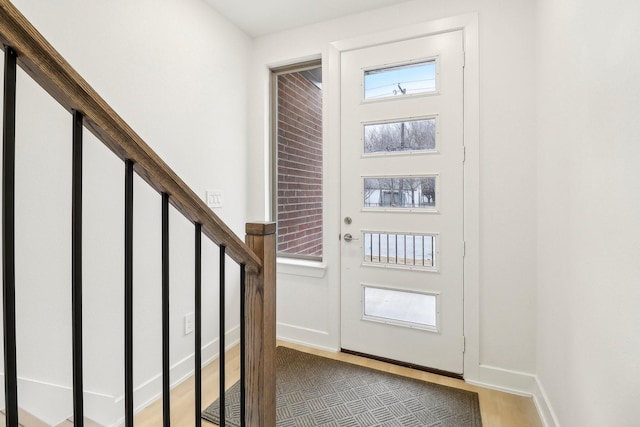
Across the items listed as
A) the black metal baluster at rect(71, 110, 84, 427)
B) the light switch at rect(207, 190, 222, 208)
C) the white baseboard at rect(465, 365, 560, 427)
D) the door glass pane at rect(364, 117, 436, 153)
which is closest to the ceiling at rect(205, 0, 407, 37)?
the door glass pane at rect(364, 117, 436, 153)

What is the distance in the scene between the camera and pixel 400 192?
2.25m

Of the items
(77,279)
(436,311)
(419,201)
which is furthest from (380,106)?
(77,279)

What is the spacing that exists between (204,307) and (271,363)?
1.44 metres

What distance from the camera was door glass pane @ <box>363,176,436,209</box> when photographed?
7.11 feet

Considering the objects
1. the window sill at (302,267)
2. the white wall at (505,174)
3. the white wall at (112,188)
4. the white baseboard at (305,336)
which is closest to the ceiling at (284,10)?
the white wall at (112,188)

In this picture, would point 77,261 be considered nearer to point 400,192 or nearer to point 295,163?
point 400,192

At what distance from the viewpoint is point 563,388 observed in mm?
1404

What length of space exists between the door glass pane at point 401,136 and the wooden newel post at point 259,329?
4.93ft

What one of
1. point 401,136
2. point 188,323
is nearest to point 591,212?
point 401,136

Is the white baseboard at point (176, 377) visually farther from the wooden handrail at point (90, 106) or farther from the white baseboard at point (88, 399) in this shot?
the wooden handrail at point (90, 106)

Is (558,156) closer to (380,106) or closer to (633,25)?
(633,25)

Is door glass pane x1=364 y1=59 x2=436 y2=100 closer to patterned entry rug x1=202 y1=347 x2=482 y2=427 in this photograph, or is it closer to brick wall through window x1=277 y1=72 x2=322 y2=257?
brick wall through window x1=277 y1=72 x2=322 y2=257

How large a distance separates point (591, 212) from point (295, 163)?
6.90ft

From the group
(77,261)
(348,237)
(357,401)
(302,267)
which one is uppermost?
(77,261)
